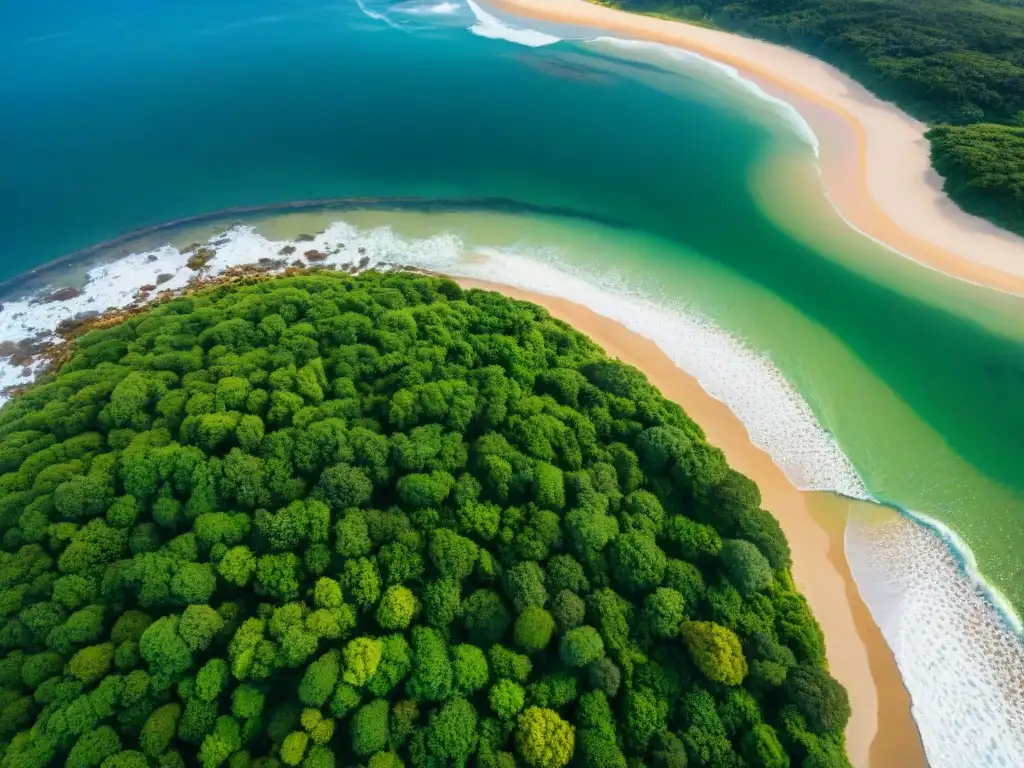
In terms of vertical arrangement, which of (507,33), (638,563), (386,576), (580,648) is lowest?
(386,576)

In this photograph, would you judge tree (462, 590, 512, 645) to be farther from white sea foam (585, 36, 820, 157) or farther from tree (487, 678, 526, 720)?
white sea foam (585, 36, 820, 157)

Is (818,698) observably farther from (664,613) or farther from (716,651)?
(664,613)

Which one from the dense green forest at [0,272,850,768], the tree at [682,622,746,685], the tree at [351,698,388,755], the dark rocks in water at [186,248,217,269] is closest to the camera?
the tree at [351,698,388,755]

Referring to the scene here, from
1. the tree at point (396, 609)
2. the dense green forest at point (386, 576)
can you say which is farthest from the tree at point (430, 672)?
the tree at point (396, 609)

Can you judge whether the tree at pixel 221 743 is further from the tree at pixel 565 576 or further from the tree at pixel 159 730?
the tree at pixel 565 576

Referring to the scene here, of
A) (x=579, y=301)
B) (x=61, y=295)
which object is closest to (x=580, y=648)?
(x=579, y=301)

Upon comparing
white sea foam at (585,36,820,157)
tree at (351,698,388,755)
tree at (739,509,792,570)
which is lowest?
tree at (351,698,388,755)

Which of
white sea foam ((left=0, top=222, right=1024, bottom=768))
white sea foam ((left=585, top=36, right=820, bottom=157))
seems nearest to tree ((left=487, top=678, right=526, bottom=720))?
white sea foam ((left=0, top=222, right=1024, bottom=768))
